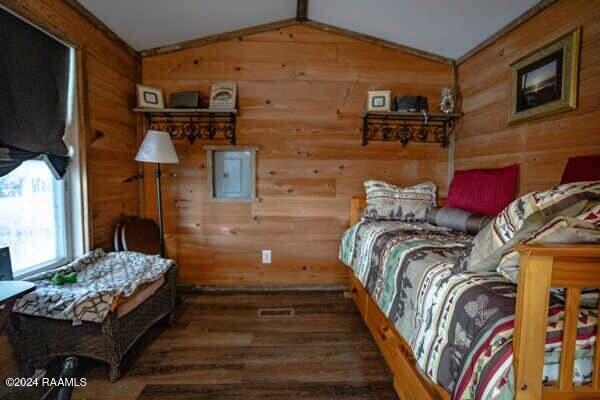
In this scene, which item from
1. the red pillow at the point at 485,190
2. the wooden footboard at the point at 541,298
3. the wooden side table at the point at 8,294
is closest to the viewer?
the wooden footboard at the point at 541,298

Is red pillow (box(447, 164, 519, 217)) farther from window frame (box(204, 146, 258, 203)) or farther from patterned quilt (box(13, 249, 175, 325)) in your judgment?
patterned quilt (box(13, 249, 175, 325))

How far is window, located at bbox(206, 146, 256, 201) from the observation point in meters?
2.96

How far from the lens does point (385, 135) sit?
119 inches

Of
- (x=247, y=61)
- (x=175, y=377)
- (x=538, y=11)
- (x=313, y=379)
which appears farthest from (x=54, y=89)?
(x=538, y=11)

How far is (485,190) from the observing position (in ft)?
7.68

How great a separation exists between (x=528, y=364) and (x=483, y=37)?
2.50 metres

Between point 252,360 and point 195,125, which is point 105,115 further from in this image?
point 252,360

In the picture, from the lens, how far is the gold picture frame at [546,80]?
171 centimetres

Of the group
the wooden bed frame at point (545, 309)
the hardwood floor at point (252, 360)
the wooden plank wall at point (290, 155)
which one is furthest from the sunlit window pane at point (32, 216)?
the wooden bed frame at point (545, 309)

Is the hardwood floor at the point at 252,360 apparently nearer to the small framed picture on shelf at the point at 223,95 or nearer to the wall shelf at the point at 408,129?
the wall shelf at the point at 408,129

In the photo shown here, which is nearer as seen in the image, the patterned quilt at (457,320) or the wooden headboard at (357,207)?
the patterned quilt at (457,320)

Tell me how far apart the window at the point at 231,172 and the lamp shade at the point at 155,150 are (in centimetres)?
48

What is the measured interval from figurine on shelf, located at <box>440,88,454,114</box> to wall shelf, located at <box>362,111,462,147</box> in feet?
0.30

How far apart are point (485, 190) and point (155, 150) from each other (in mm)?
2477
